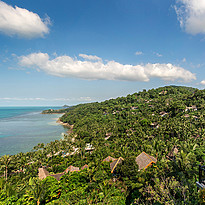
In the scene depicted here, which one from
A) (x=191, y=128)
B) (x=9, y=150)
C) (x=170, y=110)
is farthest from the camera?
(x=170, y=110)

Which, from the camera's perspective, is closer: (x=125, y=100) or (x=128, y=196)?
(x=128, y=196)

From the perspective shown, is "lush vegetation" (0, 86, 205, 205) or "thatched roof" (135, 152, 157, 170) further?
"thatched roof" (135, 152, 157, 170)

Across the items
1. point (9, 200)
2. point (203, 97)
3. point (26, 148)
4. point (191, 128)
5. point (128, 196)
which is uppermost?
point (203, 97)

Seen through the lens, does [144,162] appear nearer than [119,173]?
No

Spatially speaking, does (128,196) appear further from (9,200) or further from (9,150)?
(9,150)

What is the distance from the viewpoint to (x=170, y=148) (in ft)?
151

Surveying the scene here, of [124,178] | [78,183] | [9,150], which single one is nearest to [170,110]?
[124,178]

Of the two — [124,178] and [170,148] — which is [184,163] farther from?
[170,148]

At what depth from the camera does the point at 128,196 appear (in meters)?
26.4

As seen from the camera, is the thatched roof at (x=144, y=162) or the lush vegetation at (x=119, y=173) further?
the thatched roof at (x=144, y=162)

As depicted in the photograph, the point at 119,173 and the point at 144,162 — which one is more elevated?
the point at 144,162

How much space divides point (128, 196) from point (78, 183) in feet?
38.0

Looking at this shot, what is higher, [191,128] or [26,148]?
[191,128]

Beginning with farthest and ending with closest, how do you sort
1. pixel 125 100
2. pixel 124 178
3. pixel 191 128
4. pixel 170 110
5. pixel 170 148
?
pixel 125 100
pixel 170 110
pixel 191 128
pixel 170 148
pixel 124 178
